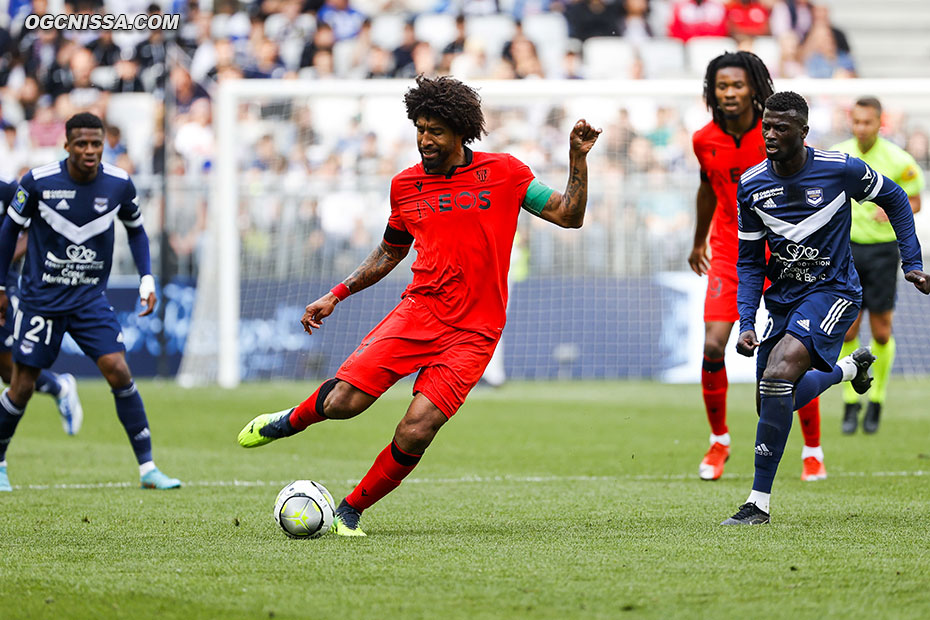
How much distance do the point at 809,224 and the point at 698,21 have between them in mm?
15933

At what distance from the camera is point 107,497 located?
7.76 meters

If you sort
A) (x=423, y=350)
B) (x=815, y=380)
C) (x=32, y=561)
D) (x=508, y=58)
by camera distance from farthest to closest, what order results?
(x=508, y=58) → (x=815, y=380) → (x=423, y=350) → (x=32, y=561)

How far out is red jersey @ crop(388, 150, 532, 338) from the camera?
617 centimetres

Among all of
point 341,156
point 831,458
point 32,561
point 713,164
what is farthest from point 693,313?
point 32,561

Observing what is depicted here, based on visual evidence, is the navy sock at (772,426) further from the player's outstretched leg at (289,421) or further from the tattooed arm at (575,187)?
the player's outstretched leg at (289,421)

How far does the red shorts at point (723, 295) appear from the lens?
8188mm

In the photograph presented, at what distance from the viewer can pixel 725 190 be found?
827 centimetres

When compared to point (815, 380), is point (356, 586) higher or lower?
lower

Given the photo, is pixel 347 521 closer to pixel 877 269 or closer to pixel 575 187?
pixel 575 187

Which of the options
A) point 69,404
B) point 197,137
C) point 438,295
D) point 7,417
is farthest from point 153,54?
point 438,295

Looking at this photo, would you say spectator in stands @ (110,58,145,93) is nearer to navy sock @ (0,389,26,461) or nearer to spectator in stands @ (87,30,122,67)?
spectator in stands @ (87,30,122,67)

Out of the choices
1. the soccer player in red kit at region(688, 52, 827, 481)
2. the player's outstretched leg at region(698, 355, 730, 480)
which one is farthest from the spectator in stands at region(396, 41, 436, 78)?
the player's outstretched leg at region(698, 355, 730, 480)

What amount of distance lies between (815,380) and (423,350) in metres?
2.10

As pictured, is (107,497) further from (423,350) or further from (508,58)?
(508,58)
